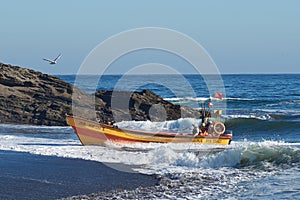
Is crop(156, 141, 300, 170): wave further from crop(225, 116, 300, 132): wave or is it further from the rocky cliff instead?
the rocky cliff

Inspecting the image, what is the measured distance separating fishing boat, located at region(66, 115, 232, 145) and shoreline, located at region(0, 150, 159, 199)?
13.9 feet

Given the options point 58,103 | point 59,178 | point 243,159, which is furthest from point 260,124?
point 59,178

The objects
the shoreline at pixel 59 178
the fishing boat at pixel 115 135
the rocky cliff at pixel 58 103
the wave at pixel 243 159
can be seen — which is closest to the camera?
the shoreline at pixel 59 178

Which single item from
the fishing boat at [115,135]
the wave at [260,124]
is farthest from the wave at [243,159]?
the wave at [260,124]

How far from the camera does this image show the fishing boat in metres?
22.5

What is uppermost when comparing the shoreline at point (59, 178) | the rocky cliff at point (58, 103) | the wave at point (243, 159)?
the rocky cliff at point (58, 103)

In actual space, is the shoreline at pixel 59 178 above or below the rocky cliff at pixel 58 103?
below

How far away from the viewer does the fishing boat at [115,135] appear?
888 inches

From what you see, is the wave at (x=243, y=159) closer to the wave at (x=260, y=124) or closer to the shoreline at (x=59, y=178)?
the shoreline at (x=59, y=178)

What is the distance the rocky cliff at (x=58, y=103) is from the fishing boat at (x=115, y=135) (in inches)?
368

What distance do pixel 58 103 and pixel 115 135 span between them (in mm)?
11633

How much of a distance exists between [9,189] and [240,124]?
23603mm

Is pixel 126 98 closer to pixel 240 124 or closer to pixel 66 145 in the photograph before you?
pixel 240 124

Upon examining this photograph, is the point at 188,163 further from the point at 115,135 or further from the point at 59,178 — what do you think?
the point at 115,135
